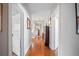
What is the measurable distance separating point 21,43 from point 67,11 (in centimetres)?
127

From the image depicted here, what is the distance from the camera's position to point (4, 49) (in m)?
1.10

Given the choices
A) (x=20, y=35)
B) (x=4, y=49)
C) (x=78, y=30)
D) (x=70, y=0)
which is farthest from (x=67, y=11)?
(x=20, y=35)

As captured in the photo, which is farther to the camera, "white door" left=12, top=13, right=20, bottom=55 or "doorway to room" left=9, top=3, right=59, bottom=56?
"white door" left=12, top=13, right=20, bottom=55

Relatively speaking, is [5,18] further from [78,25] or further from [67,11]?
[78,25]

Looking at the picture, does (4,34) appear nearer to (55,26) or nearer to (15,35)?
(15,35)

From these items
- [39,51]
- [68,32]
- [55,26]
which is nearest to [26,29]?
[55,26]

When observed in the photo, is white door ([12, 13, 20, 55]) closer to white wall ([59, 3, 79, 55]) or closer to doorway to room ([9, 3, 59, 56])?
doorway to room ([9, 3, 59, 56])

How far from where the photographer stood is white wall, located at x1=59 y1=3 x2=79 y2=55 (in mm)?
1311

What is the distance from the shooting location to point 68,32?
53.1 inches

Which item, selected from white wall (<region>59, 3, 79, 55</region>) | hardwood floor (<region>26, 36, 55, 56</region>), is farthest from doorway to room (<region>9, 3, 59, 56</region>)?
white wall (<region>59, 3, 79, 55</region>)

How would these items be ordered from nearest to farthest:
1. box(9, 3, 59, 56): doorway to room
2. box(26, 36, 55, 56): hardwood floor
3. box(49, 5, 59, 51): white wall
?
box(9, 3, 59, 56): doorway to room
box(26, 36, 55, 56): hardwood floor
box(49, 5, 59, 51): white wall

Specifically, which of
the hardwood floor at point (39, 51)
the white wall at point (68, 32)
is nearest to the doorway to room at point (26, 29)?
the hardwood floor at point (39, 51)

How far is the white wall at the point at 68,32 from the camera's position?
4.30ft

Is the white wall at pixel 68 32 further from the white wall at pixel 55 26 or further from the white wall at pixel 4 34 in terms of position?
the white wall at pixel 4 34
